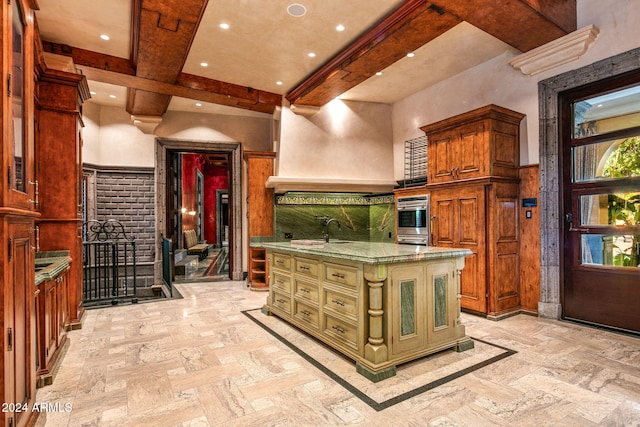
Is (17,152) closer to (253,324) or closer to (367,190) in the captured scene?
(253,324)

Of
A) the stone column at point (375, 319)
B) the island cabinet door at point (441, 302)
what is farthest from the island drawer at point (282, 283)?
the island cabinet door at point (441, 302)

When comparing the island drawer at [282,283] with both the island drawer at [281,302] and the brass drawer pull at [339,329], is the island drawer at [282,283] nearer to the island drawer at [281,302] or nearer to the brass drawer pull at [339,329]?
the island drawer at [281,302]

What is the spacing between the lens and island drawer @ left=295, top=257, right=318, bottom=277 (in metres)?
3.28

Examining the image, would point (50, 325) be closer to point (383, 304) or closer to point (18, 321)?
point (18, 321)

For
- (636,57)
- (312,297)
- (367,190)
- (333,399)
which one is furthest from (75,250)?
(636,57)

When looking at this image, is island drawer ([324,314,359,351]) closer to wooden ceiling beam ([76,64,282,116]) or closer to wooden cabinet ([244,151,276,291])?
wooden cabinet ([244,151,276,291])

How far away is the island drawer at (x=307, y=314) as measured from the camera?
327cm

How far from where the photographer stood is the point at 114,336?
3562 mm

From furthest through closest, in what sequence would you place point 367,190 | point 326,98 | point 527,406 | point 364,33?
point 367,190
point 326,98
point 364,33
point 527,406

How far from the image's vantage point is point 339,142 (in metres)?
5.95

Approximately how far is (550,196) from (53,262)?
17.5ft

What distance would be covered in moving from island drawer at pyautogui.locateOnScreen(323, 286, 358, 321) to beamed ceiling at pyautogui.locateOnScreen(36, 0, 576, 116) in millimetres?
2693

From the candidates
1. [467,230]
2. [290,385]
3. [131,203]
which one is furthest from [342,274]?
[131,203]

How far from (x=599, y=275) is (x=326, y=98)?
13.8 feet
